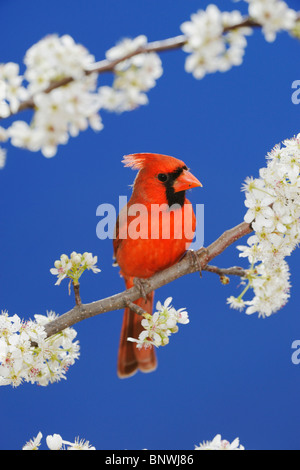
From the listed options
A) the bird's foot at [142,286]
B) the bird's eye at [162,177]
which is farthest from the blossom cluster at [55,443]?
the bird's eye at [162,177]

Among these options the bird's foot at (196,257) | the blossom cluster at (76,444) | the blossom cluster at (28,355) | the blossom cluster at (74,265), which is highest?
the bird's foot at (196,257)

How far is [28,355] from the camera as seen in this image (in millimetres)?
1384

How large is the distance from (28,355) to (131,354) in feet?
2.77

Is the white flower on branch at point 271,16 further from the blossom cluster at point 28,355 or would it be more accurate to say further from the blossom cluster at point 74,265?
the blossom cluster at point 28,355

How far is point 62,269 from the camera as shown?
1.47 metres

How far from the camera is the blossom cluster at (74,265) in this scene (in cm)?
145

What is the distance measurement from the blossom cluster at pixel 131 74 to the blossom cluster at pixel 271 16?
0.76 feet

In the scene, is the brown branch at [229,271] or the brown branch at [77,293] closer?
the brown branch at [77,293]

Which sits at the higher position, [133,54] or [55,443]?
[133,54]

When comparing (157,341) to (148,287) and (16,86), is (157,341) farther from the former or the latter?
(16,86)

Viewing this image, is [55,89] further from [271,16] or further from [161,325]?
[161,325]

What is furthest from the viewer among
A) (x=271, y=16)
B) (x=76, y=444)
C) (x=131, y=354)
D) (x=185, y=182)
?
(x=131, y=354)

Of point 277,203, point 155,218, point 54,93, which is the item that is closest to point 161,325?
point 277,203
